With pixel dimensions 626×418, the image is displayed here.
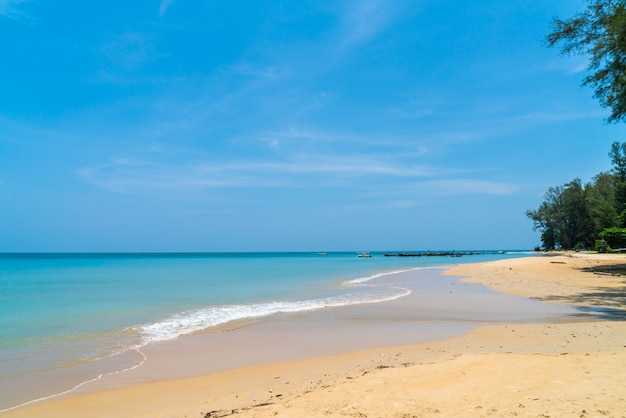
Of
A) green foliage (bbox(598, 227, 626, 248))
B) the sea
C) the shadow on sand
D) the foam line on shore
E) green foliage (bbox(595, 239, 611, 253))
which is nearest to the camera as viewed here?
the foam line on shore

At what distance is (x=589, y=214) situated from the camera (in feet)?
246

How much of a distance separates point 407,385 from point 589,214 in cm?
8686

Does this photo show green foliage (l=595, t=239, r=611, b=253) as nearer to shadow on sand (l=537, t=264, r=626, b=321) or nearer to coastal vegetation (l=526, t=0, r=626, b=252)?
coastal vegetation (l=526, t=0, r=626, b=252)

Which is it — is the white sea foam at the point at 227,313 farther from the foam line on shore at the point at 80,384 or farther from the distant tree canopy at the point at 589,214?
the distant tree canopy at the point at 589,214

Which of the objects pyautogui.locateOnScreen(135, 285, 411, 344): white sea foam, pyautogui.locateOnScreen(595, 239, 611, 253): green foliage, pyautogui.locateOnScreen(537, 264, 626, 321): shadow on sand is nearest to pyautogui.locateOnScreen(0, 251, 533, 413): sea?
pyautogui.locateOnScreen(135, 285, 411, 344): white sea foam

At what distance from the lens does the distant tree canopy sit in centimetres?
5656

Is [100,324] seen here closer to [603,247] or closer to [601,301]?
[601,301]

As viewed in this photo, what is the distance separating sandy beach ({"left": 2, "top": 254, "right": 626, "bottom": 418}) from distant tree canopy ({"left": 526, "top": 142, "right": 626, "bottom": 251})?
166 feet

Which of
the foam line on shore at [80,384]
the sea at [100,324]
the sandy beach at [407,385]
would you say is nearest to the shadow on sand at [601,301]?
the sandy beach at [407,385]

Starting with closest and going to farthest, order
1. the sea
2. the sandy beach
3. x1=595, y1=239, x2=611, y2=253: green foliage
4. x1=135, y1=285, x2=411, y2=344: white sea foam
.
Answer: the sandy beach < the sea < x1=135, y1=285, x2=411, y2=344: white sea foam < x1=595, y1=239, x2=611, y2=253: green foliage

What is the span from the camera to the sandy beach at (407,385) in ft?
15.8

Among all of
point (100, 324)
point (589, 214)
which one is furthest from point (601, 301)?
point (589, 214)

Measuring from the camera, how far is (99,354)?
364 inches

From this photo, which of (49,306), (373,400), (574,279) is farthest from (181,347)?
(574,279)
